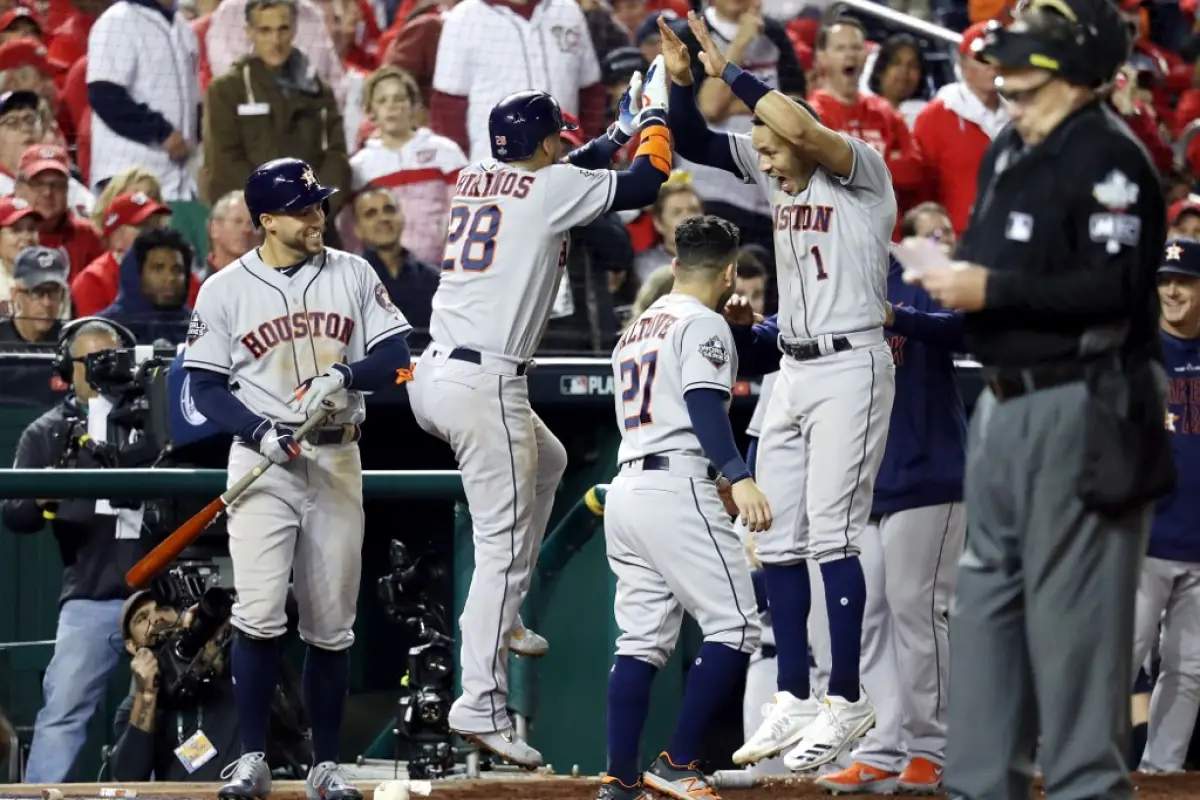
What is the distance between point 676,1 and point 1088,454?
716 centimetres

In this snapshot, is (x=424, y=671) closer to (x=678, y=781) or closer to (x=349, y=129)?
(x=678, y=781)

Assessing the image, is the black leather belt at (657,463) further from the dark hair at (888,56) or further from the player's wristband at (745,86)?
the dark hair at (888,56)

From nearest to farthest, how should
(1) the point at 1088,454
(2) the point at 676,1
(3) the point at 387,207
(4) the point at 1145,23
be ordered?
(1) the point at 1088,454 → (3) the point at 387,207 → (2) the point at 676,1 → (4) the point at 1145,23

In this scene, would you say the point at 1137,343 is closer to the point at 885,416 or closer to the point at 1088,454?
the point at 1088,454

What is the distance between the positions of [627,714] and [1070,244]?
1968 mm

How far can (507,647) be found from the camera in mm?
5445

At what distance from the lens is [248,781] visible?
4.98 meters

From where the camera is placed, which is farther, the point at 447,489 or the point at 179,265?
the point at 179,265

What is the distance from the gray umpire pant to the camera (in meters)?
3.37

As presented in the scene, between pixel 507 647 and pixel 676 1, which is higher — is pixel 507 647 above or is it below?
below

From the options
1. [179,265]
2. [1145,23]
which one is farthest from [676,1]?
[179,265]

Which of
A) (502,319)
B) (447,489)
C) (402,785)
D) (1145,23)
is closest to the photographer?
(402,785)

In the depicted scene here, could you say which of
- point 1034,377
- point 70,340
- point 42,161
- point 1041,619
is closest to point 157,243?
point 70,340

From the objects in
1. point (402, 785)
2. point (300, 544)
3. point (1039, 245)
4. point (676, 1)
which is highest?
point (676, 1)
